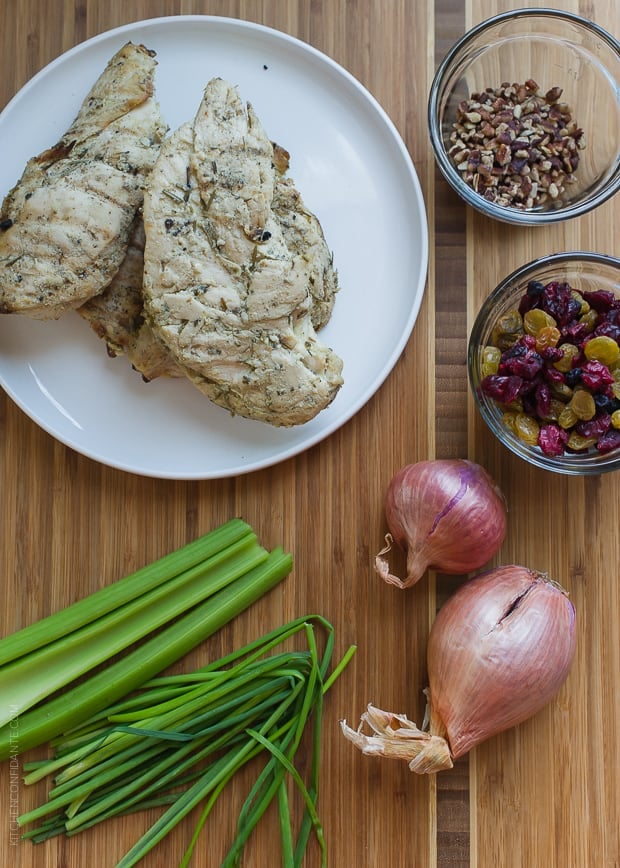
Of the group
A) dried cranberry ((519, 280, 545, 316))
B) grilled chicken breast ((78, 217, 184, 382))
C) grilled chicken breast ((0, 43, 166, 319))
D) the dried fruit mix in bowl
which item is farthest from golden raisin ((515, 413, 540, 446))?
grilled chicken breast ((0, 43, 166, 319))

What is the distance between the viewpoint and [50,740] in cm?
166

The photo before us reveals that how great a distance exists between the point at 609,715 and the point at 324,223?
1.23m

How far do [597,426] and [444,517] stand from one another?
1.12 feet

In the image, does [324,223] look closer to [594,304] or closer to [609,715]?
[594,304]

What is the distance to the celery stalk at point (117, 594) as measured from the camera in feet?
5.29

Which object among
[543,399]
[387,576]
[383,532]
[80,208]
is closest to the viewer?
[80,208]

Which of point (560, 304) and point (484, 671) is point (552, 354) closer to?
point (560, 304)

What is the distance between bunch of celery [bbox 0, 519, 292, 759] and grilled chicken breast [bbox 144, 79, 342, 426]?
43 centimetres

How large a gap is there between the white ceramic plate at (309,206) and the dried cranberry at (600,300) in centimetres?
33

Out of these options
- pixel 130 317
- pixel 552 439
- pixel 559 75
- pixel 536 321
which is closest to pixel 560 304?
pixel 536 321

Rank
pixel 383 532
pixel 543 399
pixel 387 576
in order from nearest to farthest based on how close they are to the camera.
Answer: pixel 543 399
pixel 387 576
pixel 383 532

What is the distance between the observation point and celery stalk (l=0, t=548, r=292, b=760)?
1608 millimetres

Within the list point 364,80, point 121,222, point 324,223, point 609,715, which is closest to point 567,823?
point 609,715

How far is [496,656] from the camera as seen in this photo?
5.03ft
